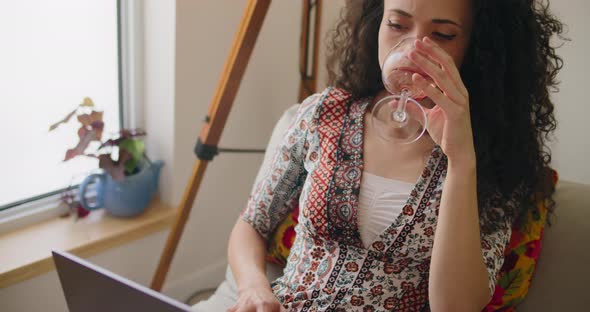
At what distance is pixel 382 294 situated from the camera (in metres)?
1.06

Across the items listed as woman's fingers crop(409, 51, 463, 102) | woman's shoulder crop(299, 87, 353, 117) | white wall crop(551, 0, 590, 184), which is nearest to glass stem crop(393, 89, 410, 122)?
woman's fingers crop(409, 51, 463, 102)

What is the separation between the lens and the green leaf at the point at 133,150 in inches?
63.4

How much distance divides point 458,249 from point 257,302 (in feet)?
1.26

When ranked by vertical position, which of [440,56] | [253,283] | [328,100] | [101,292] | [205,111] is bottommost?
[253,283]

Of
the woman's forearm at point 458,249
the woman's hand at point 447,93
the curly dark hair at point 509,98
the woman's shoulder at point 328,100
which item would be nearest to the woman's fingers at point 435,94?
the woman's hand at point 447,93

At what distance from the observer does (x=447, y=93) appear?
2.79ft

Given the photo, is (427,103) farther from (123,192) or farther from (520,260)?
(123,192)

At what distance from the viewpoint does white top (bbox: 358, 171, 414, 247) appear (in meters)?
1.05

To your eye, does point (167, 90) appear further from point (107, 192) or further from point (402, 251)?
point (402, 251)

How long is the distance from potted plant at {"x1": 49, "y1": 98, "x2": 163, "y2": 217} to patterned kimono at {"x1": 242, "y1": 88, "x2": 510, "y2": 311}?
620 mm

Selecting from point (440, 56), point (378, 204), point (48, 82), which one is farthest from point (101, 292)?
point (48, 82)

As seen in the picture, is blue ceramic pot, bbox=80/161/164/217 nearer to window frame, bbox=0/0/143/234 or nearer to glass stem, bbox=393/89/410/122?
window frame, bbox=0/0/143/234

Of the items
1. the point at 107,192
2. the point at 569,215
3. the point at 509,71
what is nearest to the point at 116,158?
the point at 107,192

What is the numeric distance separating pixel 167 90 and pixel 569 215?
3.79ft
